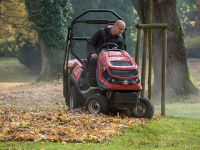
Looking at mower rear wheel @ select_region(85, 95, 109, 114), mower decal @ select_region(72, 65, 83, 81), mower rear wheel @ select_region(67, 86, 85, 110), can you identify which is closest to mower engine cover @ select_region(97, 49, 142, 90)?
mower rear wheel @ select_region(85, 95, 109, 114)

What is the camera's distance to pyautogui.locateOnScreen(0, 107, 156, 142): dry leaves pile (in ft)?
14.2

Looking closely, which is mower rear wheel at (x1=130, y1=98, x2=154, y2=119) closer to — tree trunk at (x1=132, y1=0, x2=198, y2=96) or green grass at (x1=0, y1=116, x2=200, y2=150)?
green grass at (x1=0, y1=116, x2=200, y2=150)

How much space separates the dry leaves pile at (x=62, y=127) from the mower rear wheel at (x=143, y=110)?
266 mm

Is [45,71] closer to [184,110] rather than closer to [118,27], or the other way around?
[184,110]

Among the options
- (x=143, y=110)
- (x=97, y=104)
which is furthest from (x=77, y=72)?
(x=143, y=110)

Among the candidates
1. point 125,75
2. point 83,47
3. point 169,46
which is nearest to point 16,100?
point 169,46

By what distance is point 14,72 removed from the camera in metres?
29.7

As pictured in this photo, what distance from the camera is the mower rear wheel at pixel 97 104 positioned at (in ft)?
19.1

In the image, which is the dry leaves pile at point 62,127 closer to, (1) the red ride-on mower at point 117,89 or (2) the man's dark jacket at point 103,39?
(1) the red ride-on mower at point 117,89

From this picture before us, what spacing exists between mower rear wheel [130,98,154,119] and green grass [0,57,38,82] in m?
21.2

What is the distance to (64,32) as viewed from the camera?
17.5 m

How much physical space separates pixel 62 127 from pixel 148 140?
1.39m

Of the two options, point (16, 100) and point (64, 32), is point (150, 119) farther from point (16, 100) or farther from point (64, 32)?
point (64, 32)

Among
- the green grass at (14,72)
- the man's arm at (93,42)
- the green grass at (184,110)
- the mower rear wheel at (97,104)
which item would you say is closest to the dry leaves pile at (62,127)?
the mower rear wheel at (97,104)
